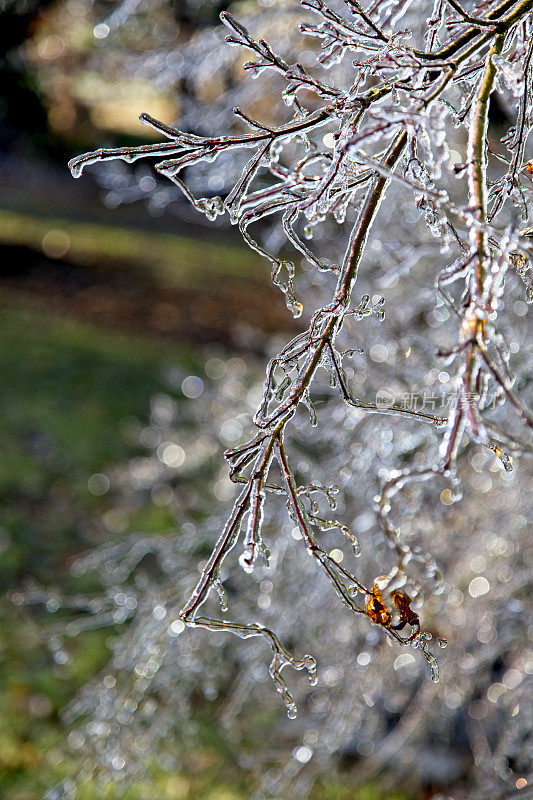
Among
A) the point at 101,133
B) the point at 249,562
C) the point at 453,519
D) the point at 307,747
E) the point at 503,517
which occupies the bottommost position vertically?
the point at 101,133

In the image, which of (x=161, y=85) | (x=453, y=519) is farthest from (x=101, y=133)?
(x=453, y=519)

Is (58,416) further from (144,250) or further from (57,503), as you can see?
(144,250)

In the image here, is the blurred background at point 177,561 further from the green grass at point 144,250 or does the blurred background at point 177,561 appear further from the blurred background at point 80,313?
the green grass at point 144,250

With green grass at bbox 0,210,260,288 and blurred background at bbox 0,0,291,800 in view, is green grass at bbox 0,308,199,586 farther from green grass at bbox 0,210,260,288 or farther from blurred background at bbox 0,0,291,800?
green grass at bbox 0,210,260,288

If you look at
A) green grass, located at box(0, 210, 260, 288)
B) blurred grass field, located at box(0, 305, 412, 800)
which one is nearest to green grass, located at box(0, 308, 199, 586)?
blurred grass field, located at box(0, 305, 412, 800)

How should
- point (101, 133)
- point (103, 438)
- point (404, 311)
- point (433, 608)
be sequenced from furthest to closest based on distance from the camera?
point (101, 133) → point (103, 438) → point (404, 311) → point (433, 608)

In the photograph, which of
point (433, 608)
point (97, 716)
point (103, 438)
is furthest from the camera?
point (103, 438)

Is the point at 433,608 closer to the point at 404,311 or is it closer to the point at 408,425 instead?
the point at 408,425

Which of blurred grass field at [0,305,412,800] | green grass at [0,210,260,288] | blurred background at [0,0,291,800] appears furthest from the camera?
green grass at [0,210,260,288]
